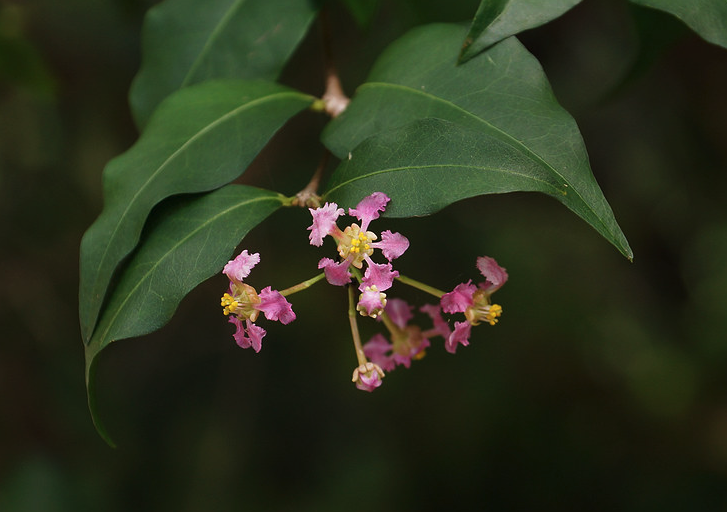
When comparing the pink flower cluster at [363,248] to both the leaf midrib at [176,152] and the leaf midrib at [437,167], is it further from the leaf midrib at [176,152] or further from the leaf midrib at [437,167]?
the leaf midrib at [176,152]

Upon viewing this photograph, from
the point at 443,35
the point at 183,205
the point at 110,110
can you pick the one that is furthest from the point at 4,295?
the point at 443,35

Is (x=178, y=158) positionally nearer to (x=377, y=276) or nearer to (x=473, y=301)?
(x=377, y=276)

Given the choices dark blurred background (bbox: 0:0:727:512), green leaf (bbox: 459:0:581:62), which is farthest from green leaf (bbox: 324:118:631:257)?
dark blurred background (bbox: 0:0:727:512)

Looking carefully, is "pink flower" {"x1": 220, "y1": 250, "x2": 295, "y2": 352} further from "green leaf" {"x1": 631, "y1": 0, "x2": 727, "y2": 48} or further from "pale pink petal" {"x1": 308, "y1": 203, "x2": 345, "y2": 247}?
"green leaf" {"x1": 631, "y1": 0, "x2": 727, "y2": 48}

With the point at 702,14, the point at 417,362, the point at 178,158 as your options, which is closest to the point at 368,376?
the point at 178,158

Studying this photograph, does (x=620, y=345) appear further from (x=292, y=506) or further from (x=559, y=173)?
(x=559, y=173)

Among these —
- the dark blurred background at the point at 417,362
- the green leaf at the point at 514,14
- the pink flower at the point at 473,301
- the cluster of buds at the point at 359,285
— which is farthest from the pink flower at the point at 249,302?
the dark blurred background at the point at 417,362
